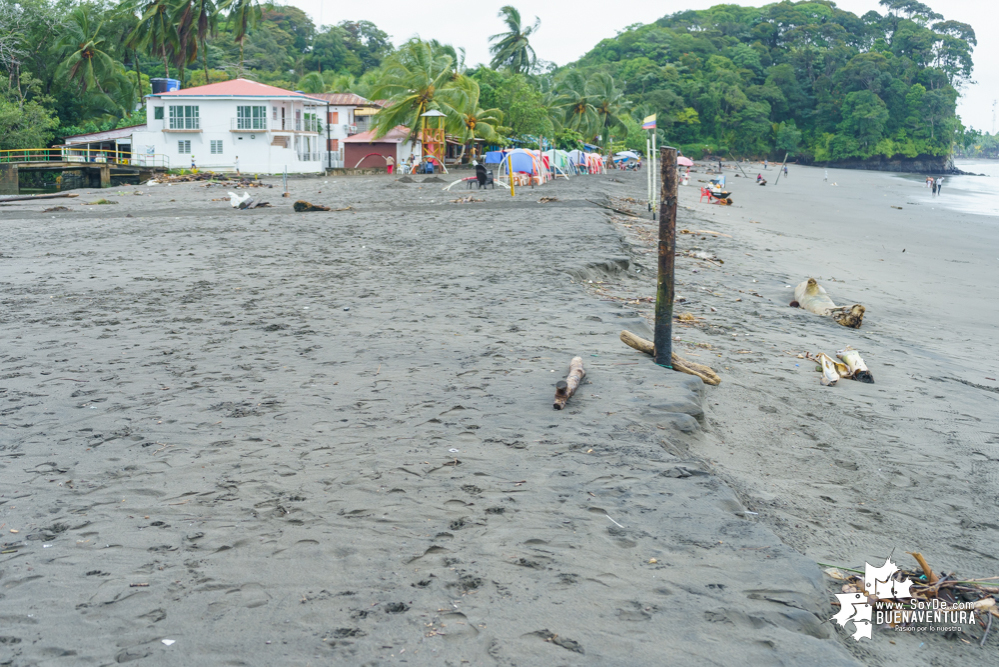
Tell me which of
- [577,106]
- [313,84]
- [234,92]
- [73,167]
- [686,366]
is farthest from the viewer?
[313,84]

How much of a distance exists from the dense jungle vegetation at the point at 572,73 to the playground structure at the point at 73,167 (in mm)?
2086

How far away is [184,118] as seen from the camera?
43.9 m

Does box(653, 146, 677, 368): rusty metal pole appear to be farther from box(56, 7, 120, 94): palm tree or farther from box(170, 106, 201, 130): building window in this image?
box(56, 7, 120, 94): palm tree

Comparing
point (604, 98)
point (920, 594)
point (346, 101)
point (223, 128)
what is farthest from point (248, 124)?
point (920, 594)

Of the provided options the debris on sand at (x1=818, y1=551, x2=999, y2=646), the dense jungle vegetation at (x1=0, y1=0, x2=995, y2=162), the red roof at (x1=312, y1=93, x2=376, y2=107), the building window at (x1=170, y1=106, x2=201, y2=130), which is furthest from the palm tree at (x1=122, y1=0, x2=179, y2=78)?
the debris on sand at (x1=818, y1=551, x2=999, y2=646)

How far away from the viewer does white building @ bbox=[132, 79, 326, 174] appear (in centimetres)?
4378

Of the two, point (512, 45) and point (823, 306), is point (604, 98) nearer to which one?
point (512, 45)

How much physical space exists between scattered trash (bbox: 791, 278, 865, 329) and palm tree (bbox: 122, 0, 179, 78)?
5029 cm

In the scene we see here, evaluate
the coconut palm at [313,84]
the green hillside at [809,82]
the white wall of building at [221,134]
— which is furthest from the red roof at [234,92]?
the green hillside at [809,82]

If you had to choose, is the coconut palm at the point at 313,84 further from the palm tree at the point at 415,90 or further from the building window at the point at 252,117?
the palm tree at the point at 415,90

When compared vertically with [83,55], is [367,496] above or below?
below

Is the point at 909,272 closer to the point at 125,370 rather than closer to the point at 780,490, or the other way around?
the point at 780,490

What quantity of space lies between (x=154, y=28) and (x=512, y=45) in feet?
85.8

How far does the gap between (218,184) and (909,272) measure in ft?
89.1
